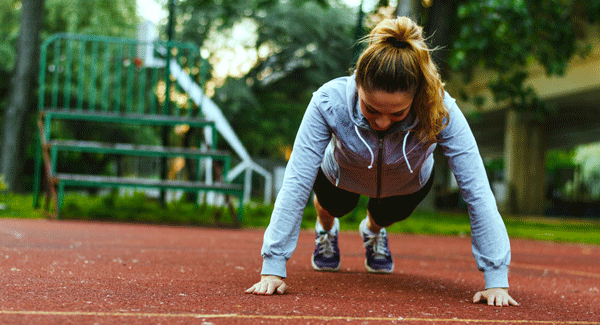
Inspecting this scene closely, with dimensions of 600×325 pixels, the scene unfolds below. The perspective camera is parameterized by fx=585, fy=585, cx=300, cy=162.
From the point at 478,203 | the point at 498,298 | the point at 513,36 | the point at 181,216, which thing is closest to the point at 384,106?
the point at 478,203

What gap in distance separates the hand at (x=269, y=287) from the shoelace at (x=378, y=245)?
93cm

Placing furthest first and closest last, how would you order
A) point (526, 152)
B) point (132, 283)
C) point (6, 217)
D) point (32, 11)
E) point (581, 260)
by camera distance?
point (526, 152) → point (32, 11) → point (6, 217) → point (581, 260) → point (132, 283)

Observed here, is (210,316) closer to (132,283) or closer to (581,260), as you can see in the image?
(132,283)

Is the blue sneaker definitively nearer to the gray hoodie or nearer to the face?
the gray hoodie

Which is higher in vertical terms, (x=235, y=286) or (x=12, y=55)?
(x=12, y=55)

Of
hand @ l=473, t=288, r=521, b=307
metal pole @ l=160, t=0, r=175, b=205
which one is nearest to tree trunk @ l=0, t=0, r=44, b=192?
metal pole @ l=160, t=0, r=175, b=205

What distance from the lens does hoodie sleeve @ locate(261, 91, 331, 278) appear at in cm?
197

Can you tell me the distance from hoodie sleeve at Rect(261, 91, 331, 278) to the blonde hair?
24 cm

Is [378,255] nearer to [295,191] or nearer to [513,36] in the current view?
[295,191]

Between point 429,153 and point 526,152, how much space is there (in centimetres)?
1564

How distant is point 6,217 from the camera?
19.0ft

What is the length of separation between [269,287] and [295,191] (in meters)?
0.33

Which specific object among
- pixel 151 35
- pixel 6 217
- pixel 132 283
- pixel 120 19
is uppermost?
pixel 120 19

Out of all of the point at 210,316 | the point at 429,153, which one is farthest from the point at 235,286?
the point at 429,153
